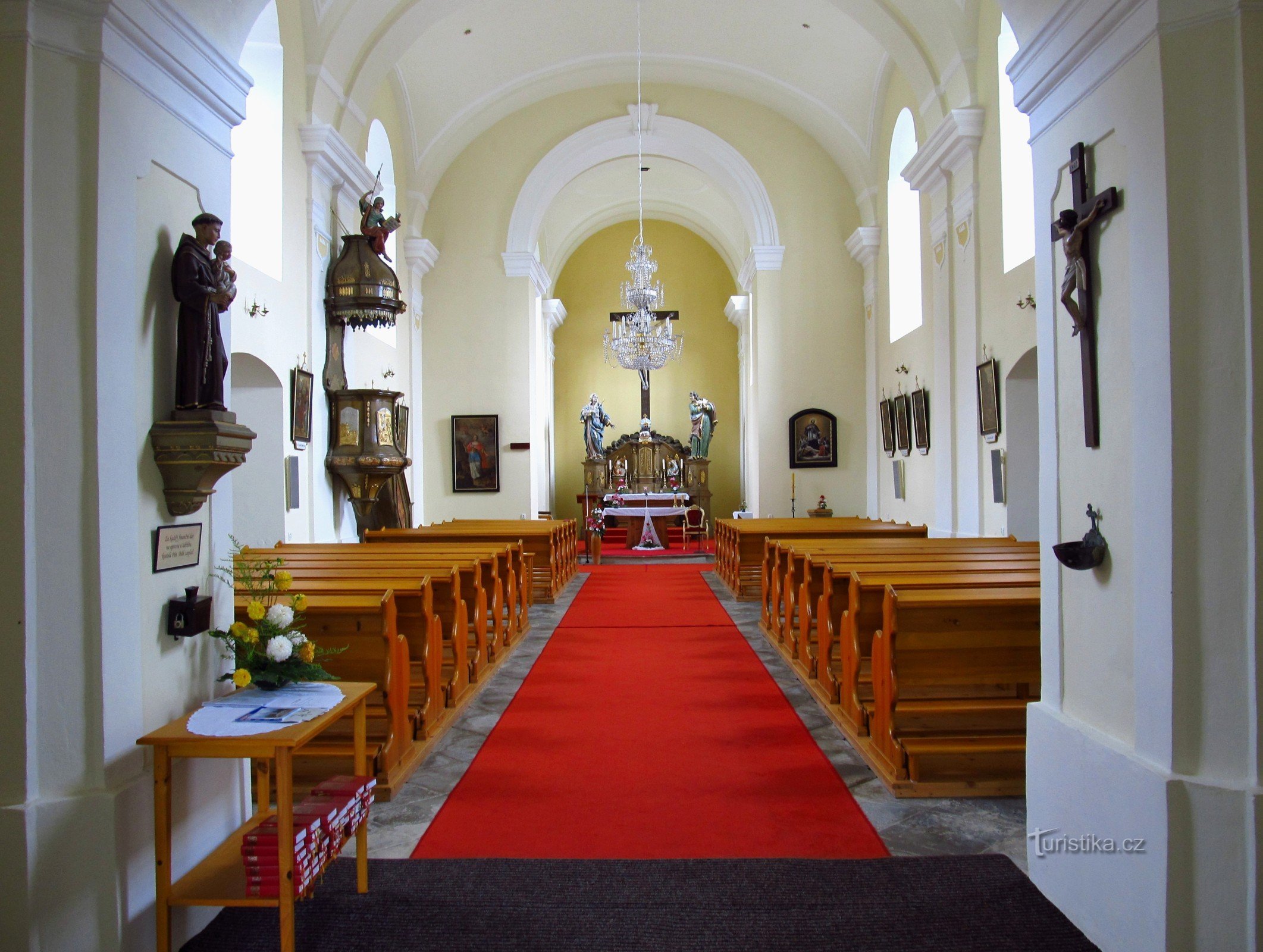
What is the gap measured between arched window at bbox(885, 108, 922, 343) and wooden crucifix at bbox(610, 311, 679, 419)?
5624mm

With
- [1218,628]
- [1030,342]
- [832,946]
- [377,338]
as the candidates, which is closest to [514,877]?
[832,946]

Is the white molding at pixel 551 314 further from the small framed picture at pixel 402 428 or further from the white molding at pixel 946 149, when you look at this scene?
the white molding at pixel 946 149

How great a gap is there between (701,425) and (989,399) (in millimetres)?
9691

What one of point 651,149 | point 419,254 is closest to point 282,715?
point 419,254

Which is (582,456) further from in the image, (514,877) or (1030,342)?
(514,877)

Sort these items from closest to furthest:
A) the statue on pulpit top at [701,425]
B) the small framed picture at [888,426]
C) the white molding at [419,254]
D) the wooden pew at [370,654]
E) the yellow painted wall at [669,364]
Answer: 1. the wooden pew at [370,654]
2. the small framed picture at [888,426]
3. the white molding at [419,254]
4. the statue on pulpit top at [701,425]
5. the yellow painted wall at [669,364]

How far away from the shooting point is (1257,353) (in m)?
2.43

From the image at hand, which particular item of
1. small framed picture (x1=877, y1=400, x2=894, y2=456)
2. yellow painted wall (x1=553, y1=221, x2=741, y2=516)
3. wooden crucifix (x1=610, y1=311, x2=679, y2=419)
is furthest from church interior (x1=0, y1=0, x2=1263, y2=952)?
yellow painted wall (x1=553, y1=221, x2=741, y2=516)

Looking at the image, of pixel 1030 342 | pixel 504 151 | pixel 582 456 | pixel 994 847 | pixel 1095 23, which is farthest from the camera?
pixel 582 456

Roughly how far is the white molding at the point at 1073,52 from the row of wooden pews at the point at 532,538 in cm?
683

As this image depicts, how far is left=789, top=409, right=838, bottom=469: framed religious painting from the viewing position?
47.1 ft

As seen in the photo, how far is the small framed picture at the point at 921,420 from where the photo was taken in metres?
10.9

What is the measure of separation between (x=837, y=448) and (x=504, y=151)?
731 centimetres

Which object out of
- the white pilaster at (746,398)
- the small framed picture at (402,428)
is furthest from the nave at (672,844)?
the white pilaster at (746,398)
